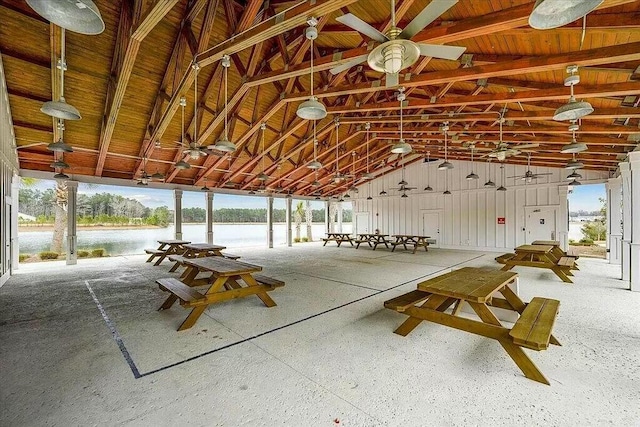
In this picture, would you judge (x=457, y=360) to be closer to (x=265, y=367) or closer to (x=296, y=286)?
(x=265, y=367)

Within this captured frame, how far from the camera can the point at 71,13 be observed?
178cm

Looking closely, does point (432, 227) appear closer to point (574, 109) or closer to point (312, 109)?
point (574, 109)

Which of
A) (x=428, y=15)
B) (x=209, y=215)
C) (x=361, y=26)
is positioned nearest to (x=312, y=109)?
(x=361, y=26)

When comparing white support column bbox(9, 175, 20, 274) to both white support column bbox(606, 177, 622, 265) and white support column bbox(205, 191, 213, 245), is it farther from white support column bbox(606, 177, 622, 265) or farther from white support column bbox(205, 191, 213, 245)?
white support column bbox(606, 177, 622, 265)

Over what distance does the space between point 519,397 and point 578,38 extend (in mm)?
4812

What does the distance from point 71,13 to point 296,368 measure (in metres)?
3.19

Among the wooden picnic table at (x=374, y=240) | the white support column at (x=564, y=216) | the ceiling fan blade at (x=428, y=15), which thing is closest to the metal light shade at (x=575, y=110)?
the ceiling fan blade at (x=428, y=15)

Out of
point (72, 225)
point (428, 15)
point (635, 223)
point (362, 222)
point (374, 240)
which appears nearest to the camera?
point (428, 15)

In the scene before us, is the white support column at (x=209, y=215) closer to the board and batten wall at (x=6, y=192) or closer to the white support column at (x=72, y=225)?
the white support column at (x=72, y=225)

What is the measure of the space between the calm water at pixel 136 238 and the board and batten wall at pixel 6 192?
477cm

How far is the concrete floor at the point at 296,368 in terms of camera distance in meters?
1.84

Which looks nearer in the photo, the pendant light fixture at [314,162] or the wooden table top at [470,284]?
the wooden table top at [470,284]

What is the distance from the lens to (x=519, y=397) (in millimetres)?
1995

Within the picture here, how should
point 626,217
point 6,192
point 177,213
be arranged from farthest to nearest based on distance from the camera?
point 177,213
point 6,192
point 626,217
